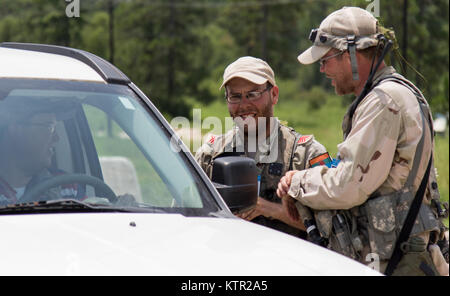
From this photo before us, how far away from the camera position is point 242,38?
50281mm

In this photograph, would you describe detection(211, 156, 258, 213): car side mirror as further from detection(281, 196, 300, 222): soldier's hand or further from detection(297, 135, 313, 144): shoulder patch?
detection(297, 135, 313, 144): shoulder patch

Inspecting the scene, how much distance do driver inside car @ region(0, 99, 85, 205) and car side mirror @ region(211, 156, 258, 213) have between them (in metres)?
0.63

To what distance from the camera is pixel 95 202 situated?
11.0 ft

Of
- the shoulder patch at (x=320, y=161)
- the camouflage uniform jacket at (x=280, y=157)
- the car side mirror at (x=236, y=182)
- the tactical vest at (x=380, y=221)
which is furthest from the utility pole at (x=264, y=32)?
the car side mirror at (x=236, y=182)

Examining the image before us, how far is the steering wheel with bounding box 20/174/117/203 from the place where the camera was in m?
3.33

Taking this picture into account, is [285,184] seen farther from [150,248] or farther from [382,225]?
[150,248]

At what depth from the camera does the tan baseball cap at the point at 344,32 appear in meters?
3.74

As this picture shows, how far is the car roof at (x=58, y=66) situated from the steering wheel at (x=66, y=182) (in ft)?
1.59

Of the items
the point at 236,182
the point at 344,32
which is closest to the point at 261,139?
the point at 344,32

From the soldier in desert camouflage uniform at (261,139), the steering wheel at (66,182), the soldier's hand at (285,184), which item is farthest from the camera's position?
the soldier in desert camouflage uniform at (261,139)

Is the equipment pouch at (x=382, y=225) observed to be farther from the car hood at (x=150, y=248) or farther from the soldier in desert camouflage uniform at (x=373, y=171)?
the car hood at (x=150, y=248)

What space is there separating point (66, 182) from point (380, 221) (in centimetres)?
144
